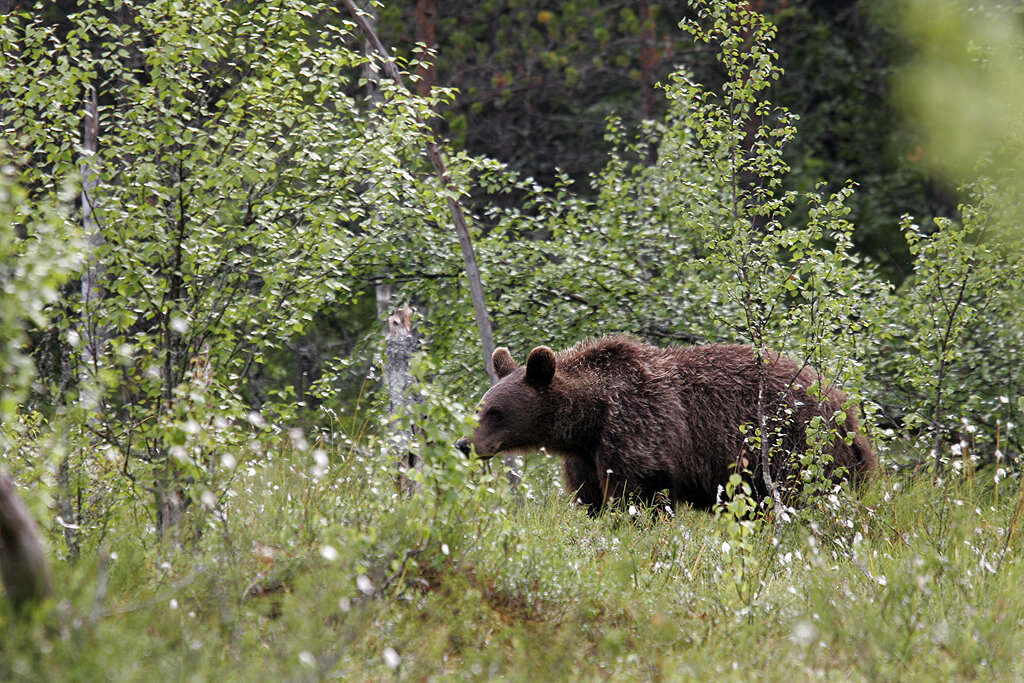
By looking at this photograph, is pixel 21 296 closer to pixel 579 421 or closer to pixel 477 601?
pixel 477 601

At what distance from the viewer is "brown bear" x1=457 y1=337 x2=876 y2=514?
752cm

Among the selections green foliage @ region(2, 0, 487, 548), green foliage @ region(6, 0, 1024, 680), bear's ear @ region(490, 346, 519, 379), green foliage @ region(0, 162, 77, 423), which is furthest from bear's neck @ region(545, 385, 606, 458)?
green foliage @ region(0, 162, 77, 423)

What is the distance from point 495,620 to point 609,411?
315 cm

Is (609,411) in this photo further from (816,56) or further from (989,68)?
(816,56)

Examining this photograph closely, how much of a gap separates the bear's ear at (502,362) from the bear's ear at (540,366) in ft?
1.63

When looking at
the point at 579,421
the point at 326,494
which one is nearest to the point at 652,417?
the point at 579,421

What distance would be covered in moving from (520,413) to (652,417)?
1.05 meters

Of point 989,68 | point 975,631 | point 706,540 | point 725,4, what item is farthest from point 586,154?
point 975,631

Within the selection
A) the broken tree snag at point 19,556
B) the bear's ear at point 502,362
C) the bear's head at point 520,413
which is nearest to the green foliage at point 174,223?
the broken tree snag at point 19,556

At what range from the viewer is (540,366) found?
7652mm

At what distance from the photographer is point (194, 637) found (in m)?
3.76

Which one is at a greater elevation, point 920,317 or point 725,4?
point 725,4

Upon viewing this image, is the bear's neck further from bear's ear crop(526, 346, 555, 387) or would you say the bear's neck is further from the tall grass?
the tall grass

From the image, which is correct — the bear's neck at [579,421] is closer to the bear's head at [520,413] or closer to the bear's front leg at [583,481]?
the bear's head at [520,413]
